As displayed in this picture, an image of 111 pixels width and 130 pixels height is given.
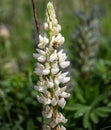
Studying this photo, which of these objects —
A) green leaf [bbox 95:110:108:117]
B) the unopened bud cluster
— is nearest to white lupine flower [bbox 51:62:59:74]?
the unopened bud cluster

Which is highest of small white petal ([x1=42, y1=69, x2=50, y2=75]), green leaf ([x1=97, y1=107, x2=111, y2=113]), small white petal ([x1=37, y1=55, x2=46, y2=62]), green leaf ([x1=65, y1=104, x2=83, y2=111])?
small white petal ([x1=37, y1=55, x2=46, y2=62])

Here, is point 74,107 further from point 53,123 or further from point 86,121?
point 53,123

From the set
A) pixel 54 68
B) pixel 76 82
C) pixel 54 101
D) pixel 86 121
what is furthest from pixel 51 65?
pixel 76 82

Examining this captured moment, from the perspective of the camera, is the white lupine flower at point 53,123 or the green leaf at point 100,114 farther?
the green leaf at point 100,114

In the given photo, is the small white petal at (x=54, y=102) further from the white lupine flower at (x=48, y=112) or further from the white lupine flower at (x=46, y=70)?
the white lupine flower at (x=46, y=70)

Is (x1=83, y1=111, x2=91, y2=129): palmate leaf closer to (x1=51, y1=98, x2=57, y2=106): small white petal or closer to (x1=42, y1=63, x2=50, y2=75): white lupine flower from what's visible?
(x1=51, y1=98, x2=57, y2=106): small white petal

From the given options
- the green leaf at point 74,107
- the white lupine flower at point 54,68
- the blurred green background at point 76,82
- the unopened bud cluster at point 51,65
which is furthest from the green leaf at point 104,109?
the white lupine flower at point 54,68

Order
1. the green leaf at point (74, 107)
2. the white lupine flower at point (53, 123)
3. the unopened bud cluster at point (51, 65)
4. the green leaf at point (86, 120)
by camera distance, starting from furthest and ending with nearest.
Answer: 1. the green leaf at point (74, 107)
2. the green leaf at point (86, 120)
3. the white lupine flower at point (53, 123)
4. the unopened bud cluster at point (51, 65)

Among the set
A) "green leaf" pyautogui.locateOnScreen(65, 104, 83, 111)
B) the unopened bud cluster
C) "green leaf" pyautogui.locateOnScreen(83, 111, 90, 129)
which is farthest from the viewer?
"green leaf" pyautogui.locateOnScreen(65, 104, 83, 111)

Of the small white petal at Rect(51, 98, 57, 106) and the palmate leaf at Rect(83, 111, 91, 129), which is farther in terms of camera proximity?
the palmate leaf at Rect(83, 111, 91, 129)
